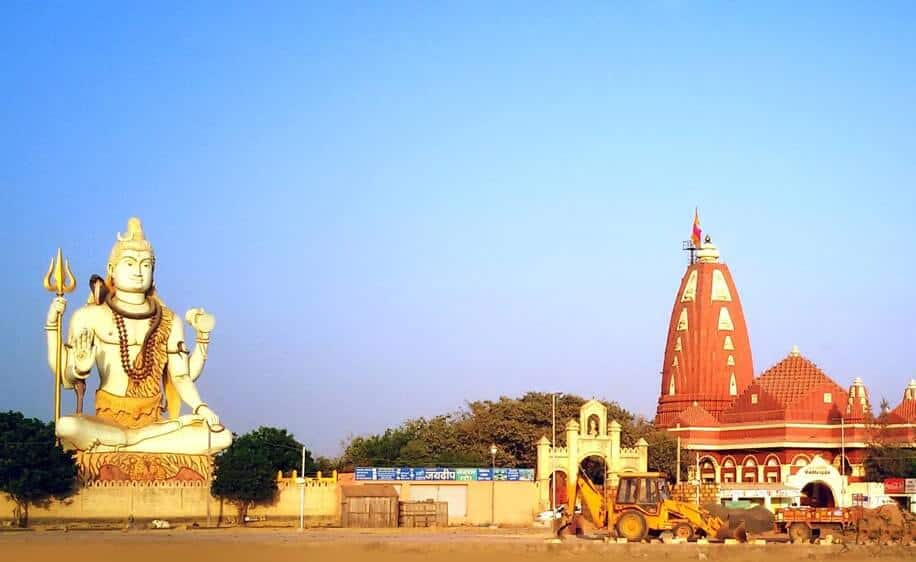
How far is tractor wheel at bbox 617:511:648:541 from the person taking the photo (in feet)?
126

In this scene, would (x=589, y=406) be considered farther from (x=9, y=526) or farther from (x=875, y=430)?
(x=9, y=526)

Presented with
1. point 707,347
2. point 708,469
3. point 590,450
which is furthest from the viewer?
point 707,347

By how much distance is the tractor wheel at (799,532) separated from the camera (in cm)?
4041

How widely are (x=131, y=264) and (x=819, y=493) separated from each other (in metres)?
38.2

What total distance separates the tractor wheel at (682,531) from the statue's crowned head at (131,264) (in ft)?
88.9

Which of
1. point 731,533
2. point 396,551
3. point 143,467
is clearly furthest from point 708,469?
point 396,551

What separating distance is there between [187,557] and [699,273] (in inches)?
2571

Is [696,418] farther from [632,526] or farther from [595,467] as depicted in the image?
[632,526]

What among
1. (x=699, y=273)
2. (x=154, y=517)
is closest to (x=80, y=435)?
(x=154, y=517)

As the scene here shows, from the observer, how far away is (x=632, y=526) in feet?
127

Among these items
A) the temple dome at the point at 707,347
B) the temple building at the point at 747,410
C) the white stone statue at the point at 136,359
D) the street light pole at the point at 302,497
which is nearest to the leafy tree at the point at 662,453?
the temple building at the point at 747,410

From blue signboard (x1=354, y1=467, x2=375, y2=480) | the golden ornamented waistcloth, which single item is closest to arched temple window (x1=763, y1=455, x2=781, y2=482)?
blue signboard (x1=354, y1=467, x2=375, y2=480)

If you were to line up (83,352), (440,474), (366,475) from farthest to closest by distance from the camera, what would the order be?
(440,474), (366,475), (83,352)

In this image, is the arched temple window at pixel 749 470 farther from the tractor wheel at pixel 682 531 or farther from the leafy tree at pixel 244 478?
the tractor wheel at pixel 682 531
